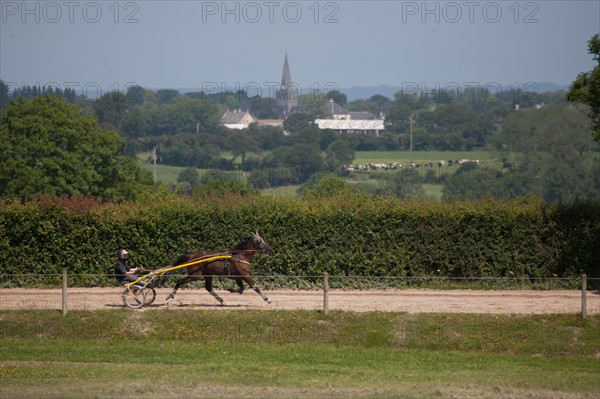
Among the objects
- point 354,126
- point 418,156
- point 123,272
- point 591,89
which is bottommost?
point 418,156

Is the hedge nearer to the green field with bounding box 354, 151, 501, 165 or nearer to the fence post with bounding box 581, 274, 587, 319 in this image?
the fence post with bounding box 581, 274, 587, 319

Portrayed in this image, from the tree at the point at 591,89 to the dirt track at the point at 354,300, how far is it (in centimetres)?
571

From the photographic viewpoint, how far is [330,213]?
29.4 metres

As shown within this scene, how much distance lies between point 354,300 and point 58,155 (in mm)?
36170

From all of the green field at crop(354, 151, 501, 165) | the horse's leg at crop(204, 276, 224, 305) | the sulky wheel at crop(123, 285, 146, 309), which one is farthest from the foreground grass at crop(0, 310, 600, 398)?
the green field at crop(354, 151, 501, 165)

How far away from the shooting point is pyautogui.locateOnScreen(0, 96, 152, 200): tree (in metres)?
55.2

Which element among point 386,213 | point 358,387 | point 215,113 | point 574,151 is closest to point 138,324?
point 358,387

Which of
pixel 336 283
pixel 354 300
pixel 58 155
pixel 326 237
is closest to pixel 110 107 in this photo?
pixel 58 155

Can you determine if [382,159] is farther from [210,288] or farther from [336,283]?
[210,288]

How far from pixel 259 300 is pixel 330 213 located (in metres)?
4.82

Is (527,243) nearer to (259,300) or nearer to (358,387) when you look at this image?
(259,300)

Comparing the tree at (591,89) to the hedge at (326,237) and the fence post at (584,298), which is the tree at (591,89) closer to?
the hedge at (326,237)

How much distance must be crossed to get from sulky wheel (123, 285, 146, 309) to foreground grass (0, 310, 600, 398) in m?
0.56

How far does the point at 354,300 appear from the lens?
26031mm
